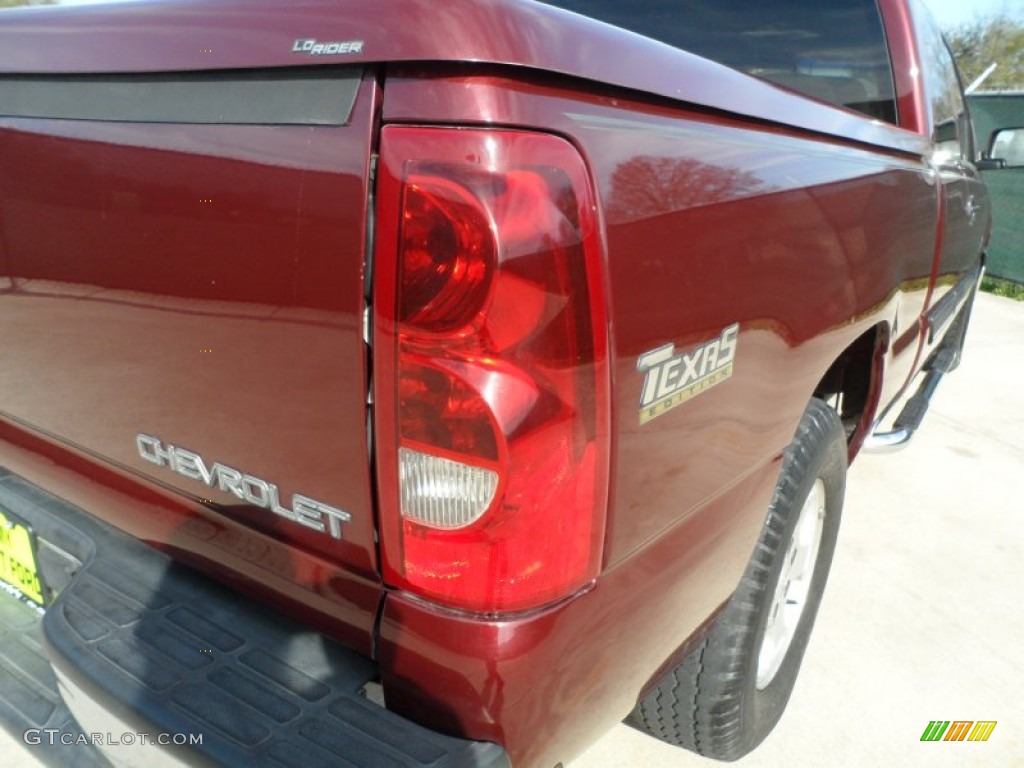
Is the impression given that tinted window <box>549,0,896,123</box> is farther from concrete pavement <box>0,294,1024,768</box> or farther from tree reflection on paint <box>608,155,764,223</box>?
concrete pavement <box>0,294,1024,768</box>

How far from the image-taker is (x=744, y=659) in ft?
5.99

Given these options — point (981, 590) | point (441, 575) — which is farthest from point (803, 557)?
point (441, 575)

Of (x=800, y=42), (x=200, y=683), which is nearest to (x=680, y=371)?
(x=200, y=683)

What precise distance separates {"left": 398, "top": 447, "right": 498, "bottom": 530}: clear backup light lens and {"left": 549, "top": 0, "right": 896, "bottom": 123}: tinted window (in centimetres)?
205

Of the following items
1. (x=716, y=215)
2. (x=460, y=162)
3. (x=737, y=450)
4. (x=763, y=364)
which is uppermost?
(x=460, y=162)

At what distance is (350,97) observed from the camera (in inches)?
40.9

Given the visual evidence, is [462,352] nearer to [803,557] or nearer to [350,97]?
[350,97]

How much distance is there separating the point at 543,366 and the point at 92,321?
0.79 m

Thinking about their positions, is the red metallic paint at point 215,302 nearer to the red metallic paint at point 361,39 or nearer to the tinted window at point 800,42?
the red metallic paint at point 361,39

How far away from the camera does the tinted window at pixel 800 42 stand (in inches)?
105

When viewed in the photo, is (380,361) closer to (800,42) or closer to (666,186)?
(666,186)

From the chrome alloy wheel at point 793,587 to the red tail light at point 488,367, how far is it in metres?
1.16

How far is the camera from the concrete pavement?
222cm

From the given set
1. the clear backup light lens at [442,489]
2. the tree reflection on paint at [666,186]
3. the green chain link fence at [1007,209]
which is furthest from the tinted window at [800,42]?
the green chain link fence at [1007,209]
